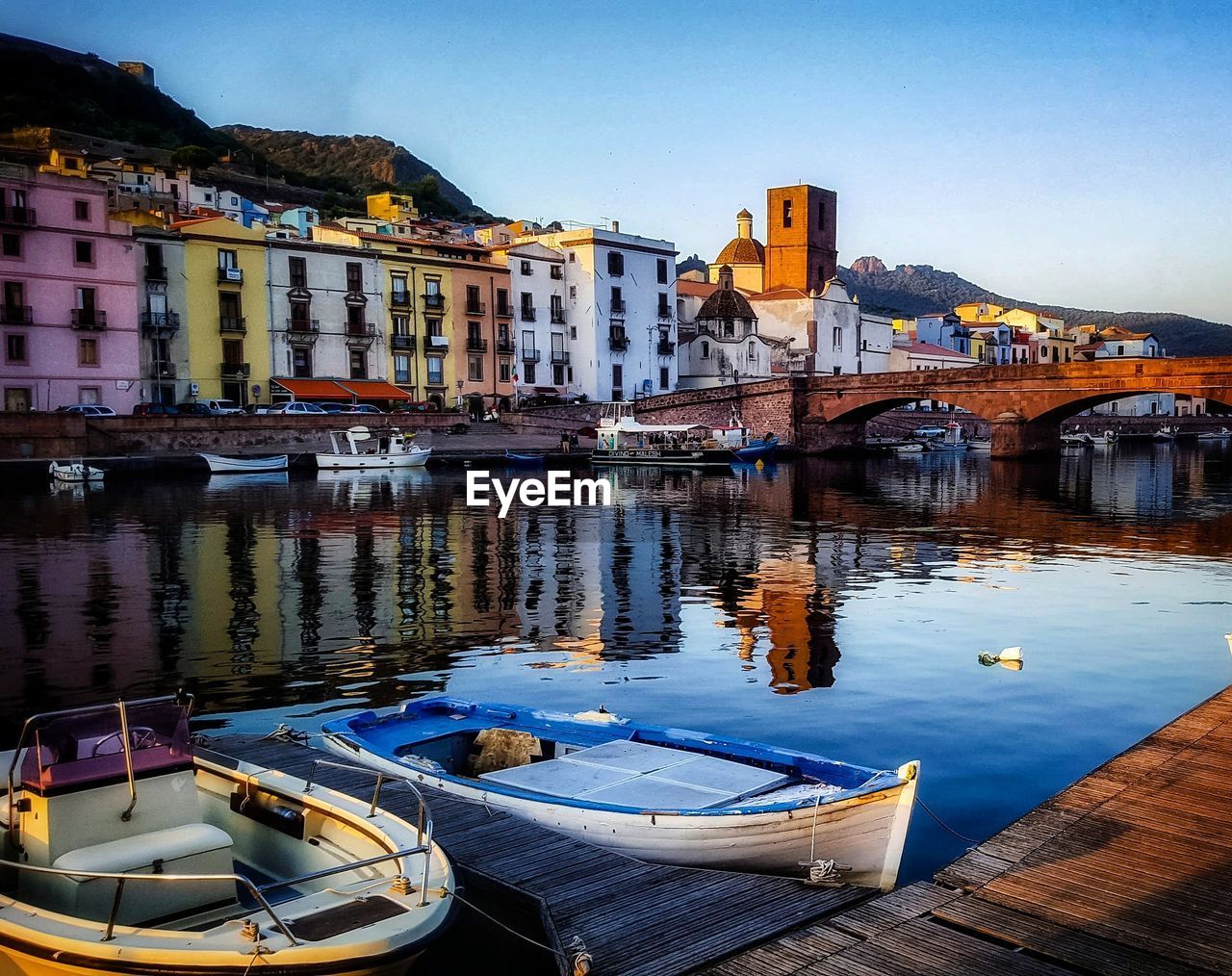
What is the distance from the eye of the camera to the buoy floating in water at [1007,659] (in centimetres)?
1633

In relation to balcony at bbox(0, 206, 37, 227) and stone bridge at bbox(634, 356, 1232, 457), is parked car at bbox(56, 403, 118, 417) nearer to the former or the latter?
balcony at bbox(0, 206, 37, 227)

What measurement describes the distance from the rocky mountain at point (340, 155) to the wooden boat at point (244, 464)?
371 feet

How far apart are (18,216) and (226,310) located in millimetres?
10979

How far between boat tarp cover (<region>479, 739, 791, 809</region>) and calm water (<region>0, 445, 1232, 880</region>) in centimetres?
186

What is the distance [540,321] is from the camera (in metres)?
76.8

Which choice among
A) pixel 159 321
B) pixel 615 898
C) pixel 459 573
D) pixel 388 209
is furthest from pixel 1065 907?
pixel 388 209

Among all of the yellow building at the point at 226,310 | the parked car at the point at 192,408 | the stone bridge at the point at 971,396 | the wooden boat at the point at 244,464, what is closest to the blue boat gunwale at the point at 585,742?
the wooden boat at the point at 244,464

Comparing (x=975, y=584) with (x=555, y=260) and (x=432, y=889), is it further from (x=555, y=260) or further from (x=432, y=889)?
(x=555, y=260)

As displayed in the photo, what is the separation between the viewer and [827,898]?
7484 millimetres

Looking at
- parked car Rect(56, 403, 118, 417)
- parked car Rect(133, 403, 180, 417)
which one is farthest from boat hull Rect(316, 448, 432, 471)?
parked car Rect(56, 403, 118, 417)

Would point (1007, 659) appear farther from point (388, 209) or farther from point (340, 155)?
point (340, 155)

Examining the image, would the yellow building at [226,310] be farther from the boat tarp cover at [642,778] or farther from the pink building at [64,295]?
the boat tarp cover at [642,778]

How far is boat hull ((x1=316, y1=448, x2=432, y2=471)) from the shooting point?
5756 centimetres

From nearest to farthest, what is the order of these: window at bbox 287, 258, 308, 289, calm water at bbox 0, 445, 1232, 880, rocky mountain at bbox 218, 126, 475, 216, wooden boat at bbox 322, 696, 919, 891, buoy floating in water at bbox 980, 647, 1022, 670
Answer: wooden boat at bbox 322, 696, 919, 891 < calm water at bbox 0, 445, 1232, 880 < buoy floating in water at bbox 980, 647, 1022, 670 < window at bbox 287, 258, 308, 289 < rocky mountain at bbox 218, 126, 475, 216
